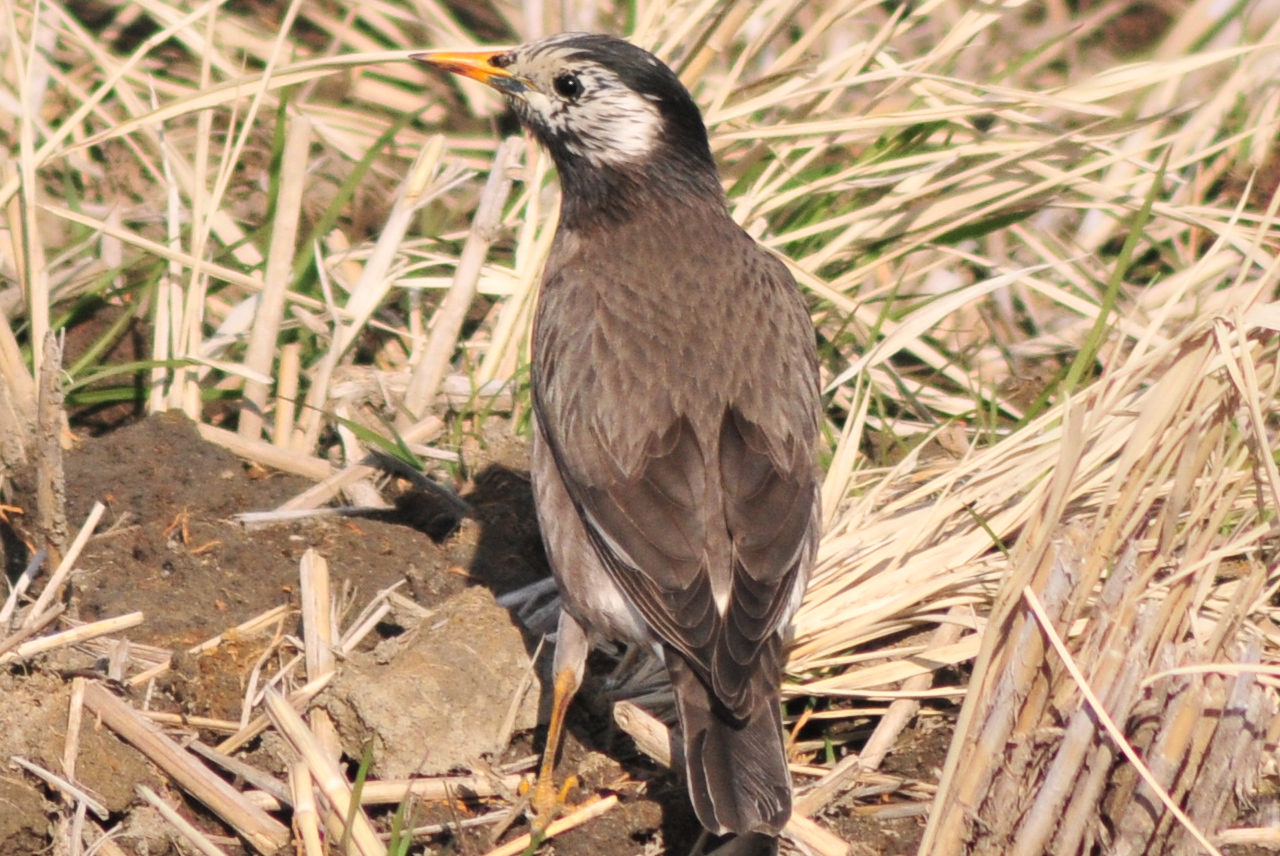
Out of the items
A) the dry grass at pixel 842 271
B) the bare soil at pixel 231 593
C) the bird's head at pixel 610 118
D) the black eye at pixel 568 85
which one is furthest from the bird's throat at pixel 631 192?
the bare soil at pixel 231 593

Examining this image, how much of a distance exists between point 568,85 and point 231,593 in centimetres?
188

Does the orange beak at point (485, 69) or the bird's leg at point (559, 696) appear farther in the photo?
the orange beak at point (485, 69)

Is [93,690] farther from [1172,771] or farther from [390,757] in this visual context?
[1172,771]

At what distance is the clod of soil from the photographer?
4363 millimetres

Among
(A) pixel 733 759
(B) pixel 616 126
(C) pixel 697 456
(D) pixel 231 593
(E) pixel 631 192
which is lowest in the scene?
(D) pixel 231 593

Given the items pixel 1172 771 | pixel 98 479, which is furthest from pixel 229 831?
pixel 1172 771

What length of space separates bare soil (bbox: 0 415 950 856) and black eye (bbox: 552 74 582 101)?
3.80ft

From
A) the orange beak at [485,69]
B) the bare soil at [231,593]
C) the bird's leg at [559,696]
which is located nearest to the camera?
the bare soil at [231,593]

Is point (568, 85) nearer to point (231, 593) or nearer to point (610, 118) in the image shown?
point (610, 118)

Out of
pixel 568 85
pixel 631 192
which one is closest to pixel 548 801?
pixel 631 192

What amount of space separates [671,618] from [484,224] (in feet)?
6.86

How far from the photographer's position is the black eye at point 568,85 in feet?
17.4

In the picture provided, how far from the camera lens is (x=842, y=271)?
6398 mm

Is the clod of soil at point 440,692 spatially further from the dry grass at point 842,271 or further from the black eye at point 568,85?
the black eye at point 568,85
